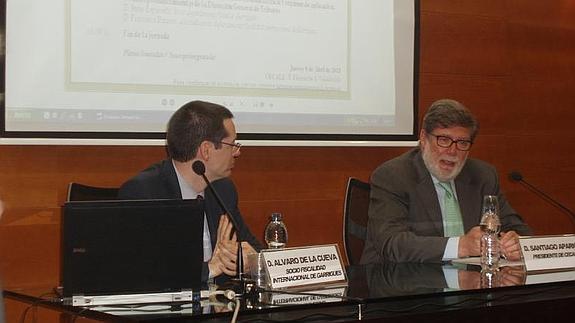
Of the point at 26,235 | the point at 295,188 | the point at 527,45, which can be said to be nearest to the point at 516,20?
the point at 527,45

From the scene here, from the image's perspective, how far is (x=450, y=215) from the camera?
3533 millimetres

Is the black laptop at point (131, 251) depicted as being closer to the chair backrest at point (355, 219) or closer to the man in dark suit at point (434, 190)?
the man in dark suit at point (434, 190)

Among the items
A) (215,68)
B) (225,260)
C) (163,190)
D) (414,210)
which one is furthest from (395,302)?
(215,68)

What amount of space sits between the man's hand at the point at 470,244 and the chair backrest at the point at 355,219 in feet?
1.61

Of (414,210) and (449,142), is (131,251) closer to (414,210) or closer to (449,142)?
(414,210)

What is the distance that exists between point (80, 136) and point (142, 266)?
1.48 m

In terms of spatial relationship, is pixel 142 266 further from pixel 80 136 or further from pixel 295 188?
pixel 295 188

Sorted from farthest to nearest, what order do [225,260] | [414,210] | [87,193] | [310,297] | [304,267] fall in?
[414,210], [87,193], [225,260], [304,267], [310,297]

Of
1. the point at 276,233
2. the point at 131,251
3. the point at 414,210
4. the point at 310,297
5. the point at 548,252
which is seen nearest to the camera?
the point at 131,251

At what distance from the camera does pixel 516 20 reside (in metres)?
5.05

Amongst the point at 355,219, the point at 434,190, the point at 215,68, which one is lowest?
the point at 355,219

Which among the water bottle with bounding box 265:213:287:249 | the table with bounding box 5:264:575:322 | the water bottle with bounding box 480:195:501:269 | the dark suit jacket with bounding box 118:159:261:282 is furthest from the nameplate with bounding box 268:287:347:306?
the water bottle with bounding box 480:195:501:269

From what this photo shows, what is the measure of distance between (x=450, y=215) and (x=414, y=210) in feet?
0.60

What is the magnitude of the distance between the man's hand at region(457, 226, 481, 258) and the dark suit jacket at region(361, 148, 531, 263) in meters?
0.06
